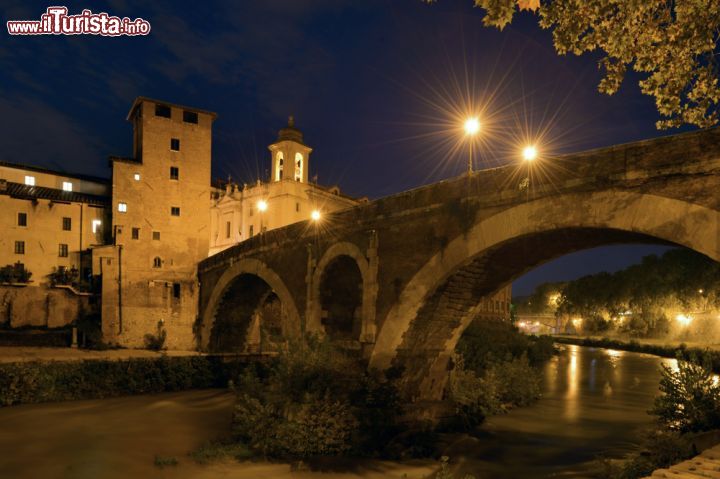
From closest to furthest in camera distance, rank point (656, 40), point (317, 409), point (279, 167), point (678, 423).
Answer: point (656, 40) → point (678, 423) → point (317, 409) → point (279, 167)

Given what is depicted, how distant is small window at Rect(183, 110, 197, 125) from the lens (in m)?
39.2

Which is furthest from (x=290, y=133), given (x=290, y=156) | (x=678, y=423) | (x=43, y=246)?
(x=678, y=423)

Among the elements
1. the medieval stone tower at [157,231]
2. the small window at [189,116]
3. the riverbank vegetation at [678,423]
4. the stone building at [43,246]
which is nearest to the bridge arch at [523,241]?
the riverbank vegetation at [678,423]

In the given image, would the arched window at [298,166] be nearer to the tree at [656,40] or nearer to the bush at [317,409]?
the bush at [317,409]

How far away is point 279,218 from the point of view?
162ft

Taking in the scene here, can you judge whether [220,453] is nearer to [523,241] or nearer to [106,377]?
[523,241]

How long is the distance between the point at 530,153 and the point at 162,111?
3195 cm

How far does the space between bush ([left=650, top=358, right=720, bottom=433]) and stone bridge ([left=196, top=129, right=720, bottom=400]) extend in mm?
3017

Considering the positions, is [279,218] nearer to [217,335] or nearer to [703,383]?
[217,335]

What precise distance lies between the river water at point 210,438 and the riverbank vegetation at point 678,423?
1.39m

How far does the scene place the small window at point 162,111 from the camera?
37.9 meters

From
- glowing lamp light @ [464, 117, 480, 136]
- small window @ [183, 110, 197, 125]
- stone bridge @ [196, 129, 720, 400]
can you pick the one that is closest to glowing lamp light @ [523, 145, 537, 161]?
stone bridge @ [196, 129, 720, 400]

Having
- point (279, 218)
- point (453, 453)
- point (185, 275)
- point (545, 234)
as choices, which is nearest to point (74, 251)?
point (185, 275)

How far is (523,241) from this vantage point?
13.3m
